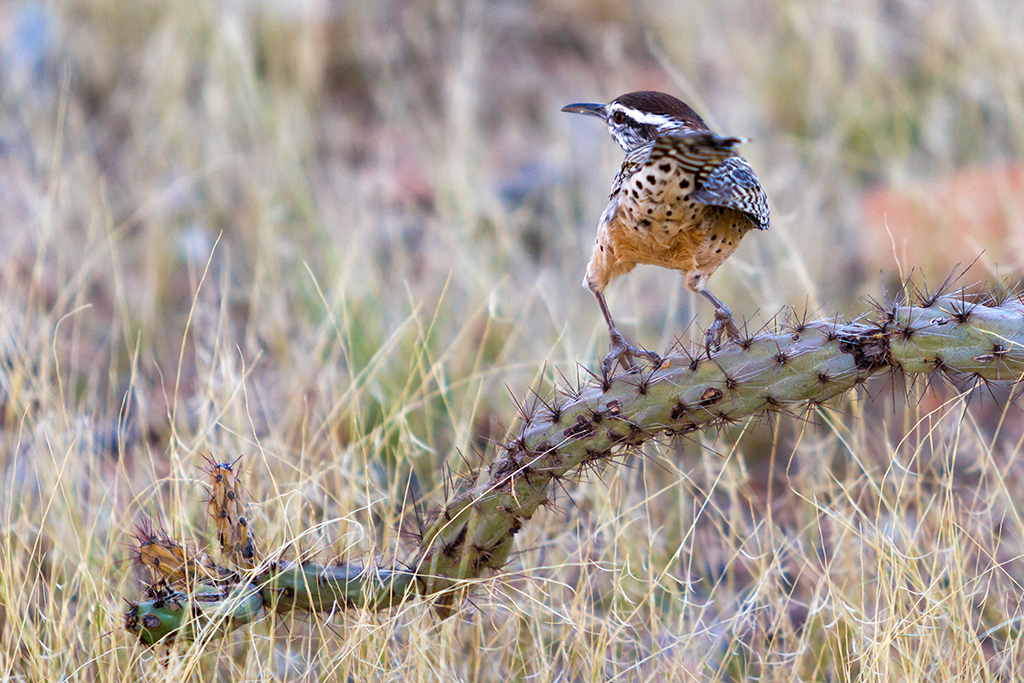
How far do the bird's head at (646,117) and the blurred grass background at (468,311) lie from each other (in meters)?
0.75

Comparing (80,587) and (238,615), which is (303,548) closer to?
(238,615)

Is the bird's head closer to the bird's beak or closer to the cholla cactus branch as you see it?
the bird's beak

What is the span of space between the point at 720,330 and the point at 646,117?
0.54m

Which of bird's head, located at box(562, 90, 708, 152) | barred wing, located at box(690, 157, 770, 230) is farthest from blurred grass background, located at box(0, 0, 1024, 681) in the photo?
bird's head, located at box(562, 90, 708, 152)

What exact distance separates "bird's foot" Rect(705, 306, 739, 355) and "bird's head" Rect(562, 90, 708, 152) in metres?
0.45

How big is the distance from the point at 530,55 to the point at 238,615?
21.9ft

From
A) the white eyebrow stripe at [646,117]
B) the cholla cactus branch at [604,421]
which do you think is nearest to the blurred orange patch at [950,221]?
the cholla cactus branch at [604,421]

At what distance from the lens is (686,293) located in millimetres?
5344

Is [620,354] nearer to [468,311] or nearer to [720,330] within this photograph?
[720,330]

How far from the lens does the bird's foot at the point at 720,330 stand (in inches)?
87.2

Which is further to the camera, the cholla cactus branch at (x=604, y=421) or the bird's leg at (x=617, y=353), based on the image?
the bird's leg at (x=617, y=353)

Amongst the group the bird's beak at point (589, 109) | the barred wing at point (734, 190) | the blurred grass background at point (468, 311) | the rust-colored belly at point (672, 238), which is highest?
the bird's beak at point (589, 109)

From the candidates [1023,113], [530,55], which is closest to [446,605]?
[1023,113]

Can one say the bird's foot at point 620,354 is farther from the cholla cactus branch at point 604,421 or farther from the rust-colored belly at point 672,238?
the rust-colored belly at point 672,238
